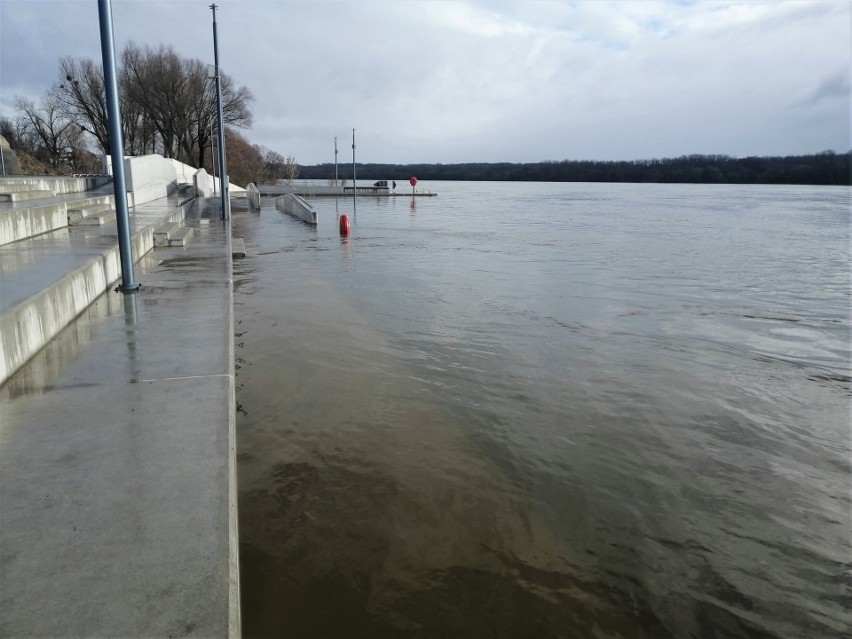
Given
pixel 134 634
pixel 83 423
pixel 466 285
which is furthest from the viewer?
pixel 466 285

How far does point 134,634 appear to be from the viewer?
7.15 ft

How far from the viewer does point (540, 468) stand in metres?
5.07

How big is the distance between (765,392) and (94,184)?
2633cm

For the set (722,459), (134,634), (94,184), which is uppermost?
(94,184)

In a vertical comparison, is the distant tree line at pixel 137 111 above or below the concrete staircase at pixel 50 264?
above

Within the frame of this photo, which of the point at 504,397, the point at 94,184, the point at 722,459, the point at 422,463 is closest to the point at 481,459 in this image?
the point at 422,463

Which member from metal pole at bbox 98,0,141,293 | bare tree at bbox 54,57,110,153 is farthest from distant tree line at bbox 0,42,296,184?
metal pole at bbox 98,0,141,293

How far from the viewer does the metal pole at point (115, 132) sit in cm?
745

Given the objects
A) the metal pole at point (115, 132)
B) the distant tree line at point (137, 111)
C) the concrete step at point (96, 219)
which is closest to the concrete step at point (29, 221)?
the concrete step at point (96, 219)

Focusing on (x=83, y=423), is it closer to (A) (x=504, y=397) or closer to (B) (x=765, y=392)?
(A) (x=504, y=397)

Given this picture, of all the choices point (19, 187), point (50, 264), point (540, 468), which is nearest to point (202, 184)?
point (19, 187)

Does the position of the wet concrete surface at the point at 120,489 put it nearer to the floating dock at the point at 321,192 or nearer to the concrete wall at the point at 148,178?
the concrete wall at the point at 148,178

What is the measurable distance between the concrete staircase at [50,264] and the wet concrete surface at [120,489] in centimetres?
21

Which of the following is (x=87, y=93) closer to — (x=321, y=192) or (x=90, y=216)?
(x=321, y=192)
